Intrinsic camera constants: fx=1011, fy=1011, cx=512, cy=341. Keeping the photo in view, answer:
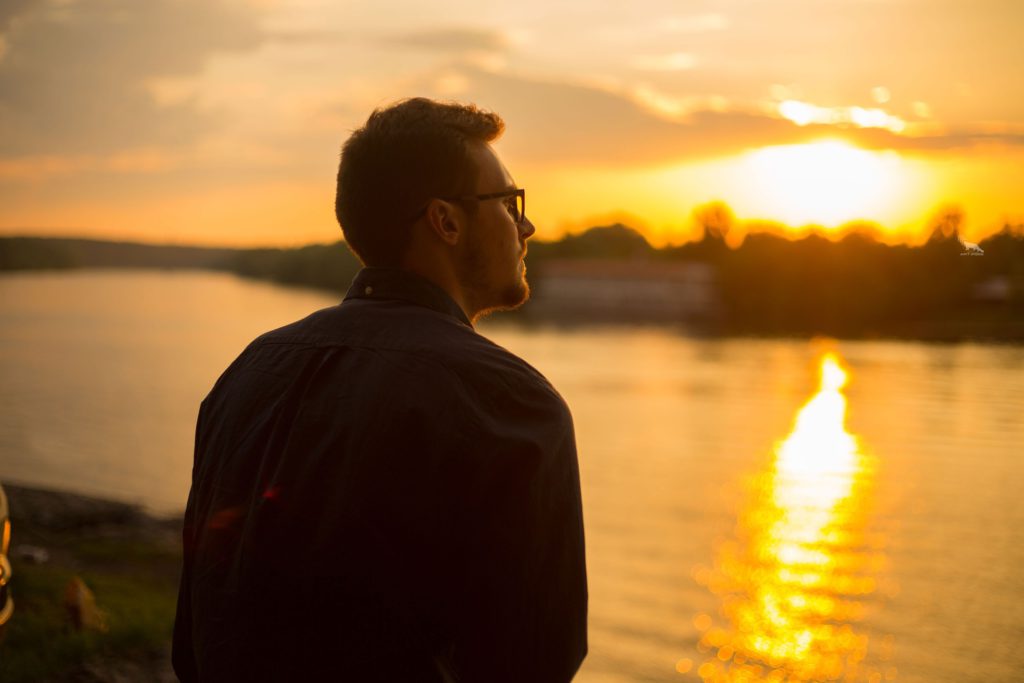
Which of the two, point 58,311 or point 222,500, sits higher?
point 222,500

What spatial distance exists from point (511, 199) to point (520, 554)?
643mm

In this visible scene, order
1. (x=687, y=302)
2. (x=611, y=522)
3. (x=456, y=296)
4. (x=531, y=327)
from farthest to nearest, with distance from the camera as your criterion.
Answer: (x=687, y=302) < (x=531, y=327) < (x=611, y=522) < (x=456, y=296)

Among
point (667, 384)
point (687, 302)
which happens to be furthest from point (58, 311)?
point (667, 384)

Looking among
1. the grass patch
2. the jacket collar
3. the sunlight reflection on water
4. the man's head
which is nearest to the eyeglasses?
the man's head

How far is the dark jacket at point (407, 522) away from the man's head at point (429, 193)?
0.55 ft

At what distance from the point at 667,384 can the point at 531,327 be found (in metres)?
35.2

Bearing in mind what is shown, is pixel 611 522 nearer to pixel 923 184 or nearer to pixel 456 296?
pixel 923 184

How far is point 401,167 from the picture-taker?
5.30 feet

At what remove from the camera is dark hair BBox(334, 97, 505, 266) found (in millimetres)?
1612

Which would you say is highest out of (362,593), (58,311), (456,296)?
(456,296)

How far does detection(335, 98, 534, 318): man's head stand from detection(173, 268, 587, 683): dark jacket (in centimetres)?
17

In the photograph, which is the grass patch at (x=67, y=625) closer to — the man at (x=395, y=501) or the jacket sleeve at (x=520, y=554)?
the man at (x=395, y=501)

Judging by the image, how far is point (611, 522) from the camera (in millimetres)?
19453

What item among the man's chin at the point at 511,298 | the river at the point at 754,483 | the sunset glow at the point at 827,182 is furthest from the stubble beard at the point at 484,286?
the river at the point at 754,483
